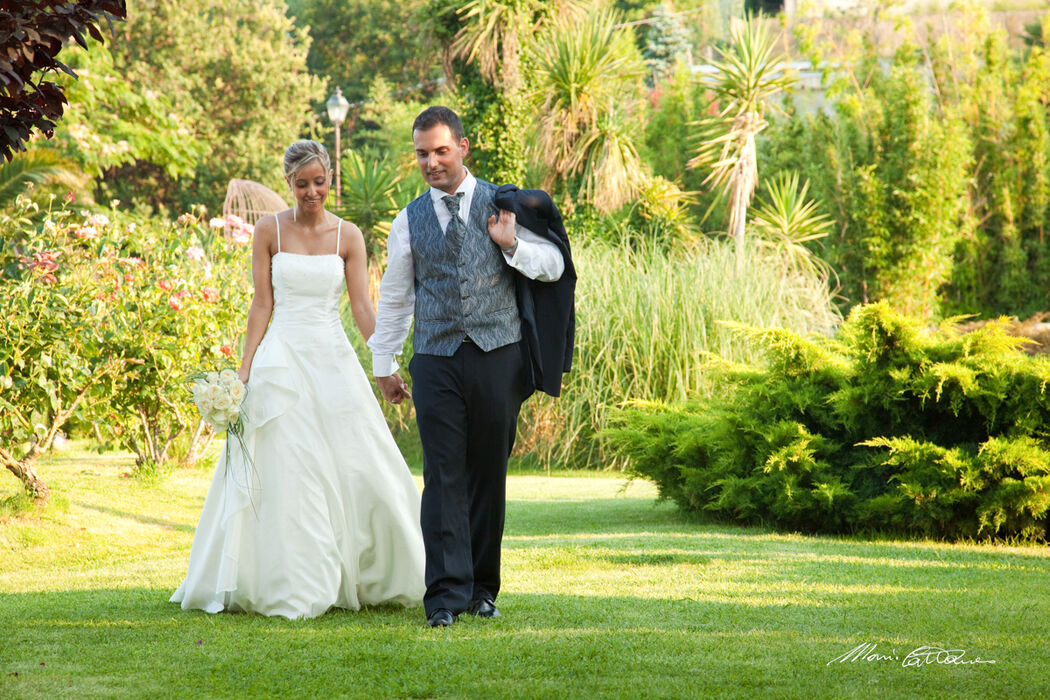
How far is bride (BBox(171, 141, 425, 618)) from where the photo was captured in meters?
4.77

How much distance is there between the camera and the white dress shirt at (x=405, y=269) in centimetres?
441

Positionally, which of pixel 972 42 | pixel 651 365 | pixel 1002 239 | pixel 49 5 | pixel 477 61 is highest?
pixel 972 42

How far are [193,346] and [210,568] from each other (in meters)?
4.39

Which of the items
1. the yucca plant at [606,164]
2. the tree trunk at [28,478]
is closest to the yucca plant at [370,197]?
the yucca plant at [606,164]

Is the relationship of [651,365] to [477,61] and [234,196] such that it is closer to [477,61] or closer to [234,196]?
[477,61]

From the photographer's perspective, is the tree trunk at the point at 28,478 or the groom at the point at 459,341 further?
the tree trunk at the point at 28,478

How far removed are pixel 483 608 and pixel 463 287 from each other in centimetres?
131

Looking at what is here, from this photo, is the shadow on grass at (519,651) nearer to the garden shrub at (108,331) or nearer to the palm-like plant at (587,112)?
the garden shrub at (108,331)

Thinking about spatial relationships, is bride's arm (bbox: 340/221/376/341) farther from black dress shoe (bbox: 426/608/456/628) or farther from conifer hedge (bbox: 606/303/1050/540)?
conifer hedge (bbox: 606/303/1050/540)

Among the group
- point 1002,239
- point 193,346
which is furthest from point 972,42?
point 193,346

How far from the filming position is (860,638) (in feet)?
13.8

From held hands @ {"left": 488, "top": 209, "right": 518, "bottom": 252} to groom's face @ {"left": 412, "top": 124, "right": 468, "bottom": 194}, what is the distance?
283 millimetres

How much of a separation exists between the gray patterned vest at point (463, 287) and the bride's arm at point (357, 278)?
30.8 inches
